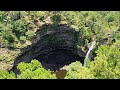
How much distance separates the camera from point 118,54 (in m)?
24.8

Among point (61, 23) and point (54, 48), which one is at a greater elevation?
point (61, 23)

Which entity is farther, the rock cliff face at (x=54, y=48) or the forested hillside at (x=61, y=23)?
the rock cliff face at (x=54, y=48)

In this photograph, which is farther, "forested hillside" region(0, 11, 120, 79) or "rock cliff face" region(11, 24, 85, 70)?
"rock cliff face" region(11, 24, 85, 70)

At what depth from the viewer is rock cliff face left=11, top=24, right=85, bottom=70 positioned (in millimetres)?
34094

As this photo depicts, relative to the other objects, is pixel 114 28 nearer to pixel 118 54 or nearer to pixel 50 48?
pixel 50 48

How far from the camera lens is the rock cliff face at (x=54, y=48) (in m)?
34.1

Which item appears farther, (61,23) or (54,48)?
(54,48)

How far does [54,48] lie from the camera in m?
37.3
